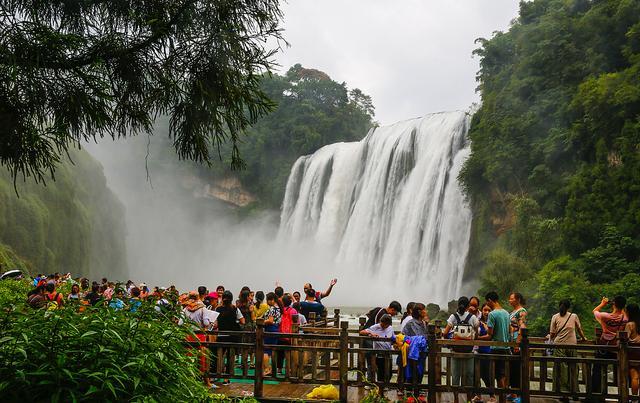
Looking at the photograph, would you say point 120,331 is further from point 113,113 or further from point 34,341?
point 113,113

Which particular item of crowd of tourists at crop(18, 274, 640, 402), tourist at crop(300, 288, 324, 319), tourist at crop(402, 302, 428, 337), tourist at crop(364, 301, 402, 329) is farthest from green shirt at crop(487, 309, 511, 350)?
tourist at crop(300, 288, 324, 319)

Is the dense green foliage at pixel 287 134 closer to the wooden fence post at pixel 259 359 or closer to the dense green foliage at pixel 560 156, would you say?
the dense green foliage at pixel 560 156

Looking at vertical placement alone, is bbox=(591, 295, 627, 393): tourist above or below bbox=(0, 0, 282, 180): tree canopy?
below

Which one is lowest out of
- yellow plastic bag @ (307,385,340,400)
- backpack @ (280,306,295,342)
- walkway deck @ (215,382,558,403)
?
walkway deck @ (215,382,558,403)

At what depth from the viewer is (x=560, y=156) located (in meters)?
21.3

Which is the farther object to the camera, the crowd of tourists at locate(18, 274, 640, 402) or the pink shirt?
the pink shirt

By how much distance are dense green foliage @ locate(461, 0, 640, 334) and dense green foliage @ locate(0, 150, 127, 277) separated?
1702cm

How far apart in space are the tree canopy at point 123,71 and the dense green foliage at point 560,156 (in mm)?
13480

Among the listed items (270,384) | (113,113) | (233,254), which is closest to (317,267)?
(233,254)

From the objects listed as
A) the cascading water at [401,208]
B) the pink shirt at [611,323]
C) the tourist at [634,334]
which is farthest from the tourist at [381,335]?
the cascading water at [401,208]

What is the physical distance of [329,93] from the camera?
57531mm

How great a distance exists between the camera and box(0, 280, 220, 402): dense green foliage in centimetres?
340

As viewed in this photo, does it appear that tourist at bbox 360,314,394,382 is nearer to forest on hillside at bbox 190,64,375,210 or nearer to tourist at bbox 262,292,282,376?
tourist at bbox 262,292,282,376

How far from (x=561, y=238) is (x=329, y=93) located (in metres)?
40.7
